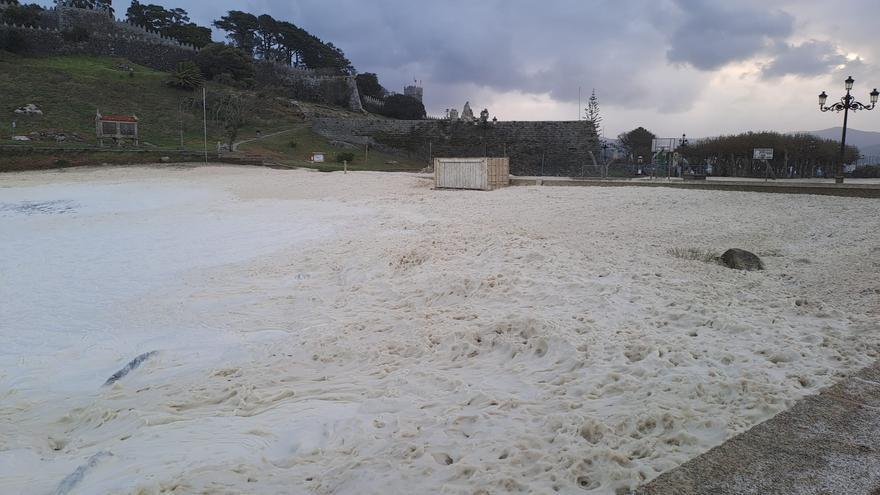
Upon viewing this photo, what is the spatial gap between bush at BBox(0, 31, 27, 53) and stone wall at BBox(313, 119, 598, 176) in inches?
1056

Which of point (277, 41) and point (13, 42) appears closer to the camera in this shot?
point (13, 42)

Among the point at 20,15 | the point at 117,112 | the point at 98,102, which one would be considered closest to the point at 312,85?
the point at 98,102

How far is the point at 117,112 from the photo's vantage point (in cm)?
3712

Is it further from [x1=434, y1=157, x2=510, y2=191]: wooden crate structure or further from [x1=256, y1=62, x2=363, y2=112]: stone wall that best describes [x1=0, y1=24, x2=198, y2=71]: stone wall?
[x1=434, y1=157, x2=510, y2=191]: wooden crate structure

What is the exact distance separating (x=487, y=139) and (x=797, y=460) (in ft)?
132

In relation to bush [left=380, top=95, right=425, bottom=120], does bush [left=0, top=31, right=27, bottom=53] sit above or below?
above

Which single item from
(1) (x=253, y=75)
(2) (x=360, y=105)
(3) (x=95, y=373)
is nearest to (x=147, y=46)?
(1) (x=253, y=75)

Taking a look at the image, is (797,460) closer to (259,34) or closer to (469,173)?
(469,173)

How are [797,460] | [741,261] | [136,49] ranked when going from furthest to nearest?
[136,49], [741,261], [797,460]

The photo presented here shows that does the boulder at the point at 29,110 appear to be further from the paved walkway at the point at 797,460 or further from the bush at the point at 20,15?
the paved walkway at the point at 797,460

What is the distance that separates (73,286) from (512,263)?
6.19m

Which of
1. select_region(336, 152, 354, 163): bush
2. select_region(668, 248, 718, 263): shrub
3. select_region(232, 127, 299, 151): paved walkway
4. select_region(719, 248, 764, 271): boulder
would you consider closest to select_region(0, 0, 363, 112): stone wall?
select_region(232, 127, 299, 151): paved walkway

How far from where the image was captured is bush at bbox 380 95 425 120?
60.8 m

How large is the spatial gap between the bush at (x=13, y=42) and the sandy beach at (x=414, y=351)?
46646 mm
